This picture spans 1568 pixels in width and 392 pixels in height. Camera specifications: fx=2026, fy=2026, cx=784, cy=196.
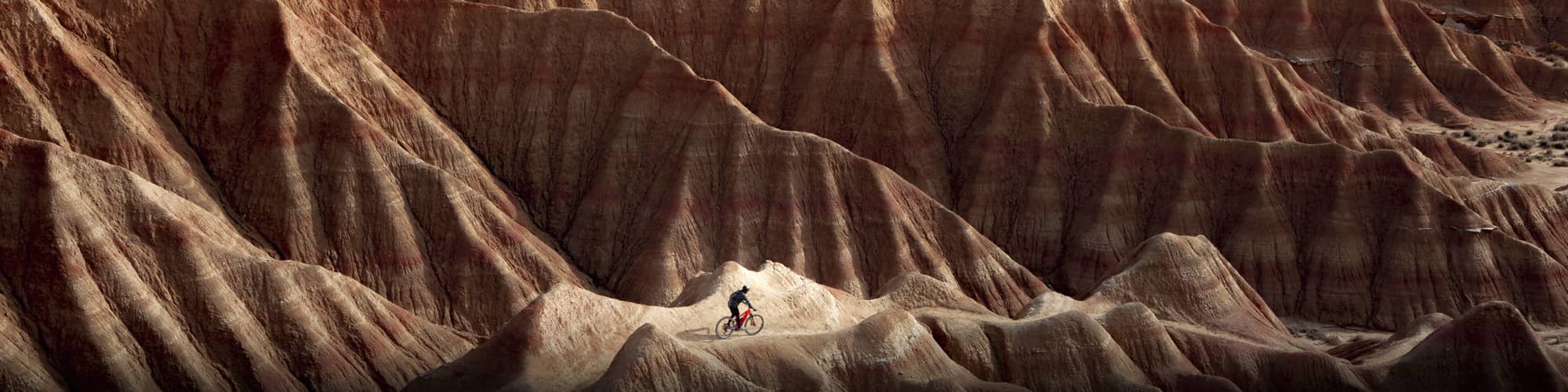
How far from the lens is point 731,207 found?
66.5m

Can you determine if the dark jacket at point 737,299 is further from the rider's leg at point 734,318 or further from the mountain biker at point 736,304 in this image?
the rider's leg at point 734,318

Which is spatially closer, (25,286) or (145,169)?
(25,286)

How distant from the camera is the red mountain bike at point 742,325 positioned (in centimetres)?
4606

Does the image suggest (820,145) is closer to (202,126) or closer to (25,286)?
(202,126)

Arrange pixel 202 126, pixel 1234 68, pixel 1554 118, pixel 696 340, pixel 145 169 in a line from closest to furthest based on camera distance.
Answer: pixel 696 340 → pixel 145 169 → pixel 202 126 → pixel 1234 68 → pixel 1554 118

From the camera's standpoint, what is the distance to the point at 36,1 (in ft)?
194

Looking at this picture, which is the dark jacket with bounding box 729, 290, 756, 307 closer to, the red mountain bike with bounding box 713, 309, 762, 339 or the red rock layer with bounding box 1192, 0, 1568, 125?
the red mountain bike with bounding box 713, 309, 762, 339

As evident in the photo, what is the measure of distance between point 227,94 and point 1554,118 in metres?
65.6

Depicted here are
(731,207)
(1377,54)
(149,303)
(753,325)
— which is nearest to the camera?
(753,325)

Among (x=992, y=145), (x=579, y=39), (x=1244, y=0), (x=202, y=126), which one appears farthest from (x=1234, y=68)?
(x=202, y=126)

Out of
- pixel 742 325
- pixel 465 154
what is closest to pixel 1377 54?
pixel 465 154

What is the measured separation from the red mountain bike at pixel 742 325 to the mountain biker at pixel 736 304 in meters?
0.08

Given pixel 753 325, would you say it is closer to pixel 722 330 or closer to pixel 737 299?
pixel 722 330

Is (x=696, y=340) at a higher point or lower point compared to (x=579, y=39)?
lower
